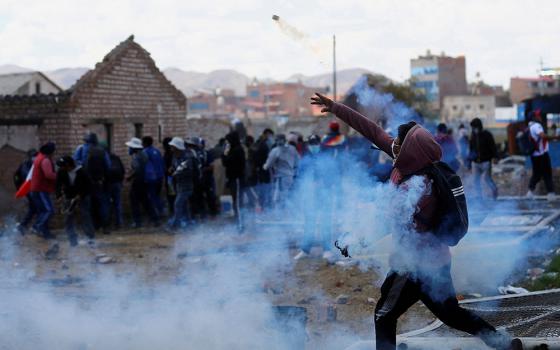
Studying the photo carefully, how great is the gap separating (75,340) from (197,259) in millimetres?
4002

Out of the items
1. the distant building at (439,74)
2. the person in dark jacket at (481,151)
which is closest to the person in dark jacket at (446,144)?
the person in dark jacket at (481,151)

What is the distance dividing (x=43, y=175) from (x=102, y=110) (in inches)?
145

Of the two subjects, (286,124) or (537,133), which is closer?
(537,133)

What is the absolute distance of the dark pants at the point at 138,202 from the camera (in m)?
13.6

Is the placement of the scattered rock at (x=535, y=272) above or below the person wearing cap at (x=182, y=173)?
below

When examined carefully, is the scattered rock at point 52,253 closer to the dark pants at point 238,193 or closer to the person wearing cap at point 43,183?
the person wearing cap at point 43,183

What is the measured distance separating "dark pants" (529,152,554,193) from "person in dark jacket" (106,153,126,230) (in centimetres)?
753

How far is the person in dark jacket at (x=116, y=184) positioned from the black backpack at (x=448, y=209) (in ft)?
30.4

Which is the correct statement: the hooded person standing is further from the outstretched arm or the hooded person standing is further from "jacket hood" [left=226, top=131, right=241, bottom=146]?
the outstretched arm

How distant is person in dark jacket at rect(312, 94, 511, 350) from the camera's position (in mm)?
4504

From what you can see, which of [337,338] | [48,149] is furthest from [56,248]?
[337,338]

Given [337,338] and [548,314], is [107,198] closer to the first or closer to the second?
[337,338]

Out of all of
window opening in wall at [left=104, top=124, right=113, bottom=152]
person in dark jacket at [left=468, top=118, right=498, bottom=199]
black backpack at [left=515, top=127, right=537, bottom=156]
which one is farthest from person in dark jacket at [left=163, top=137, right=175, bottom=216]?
black backpack at [left=515, top=127, right=537, bottom=156]

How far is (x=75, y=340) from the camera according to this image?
5883 mm
